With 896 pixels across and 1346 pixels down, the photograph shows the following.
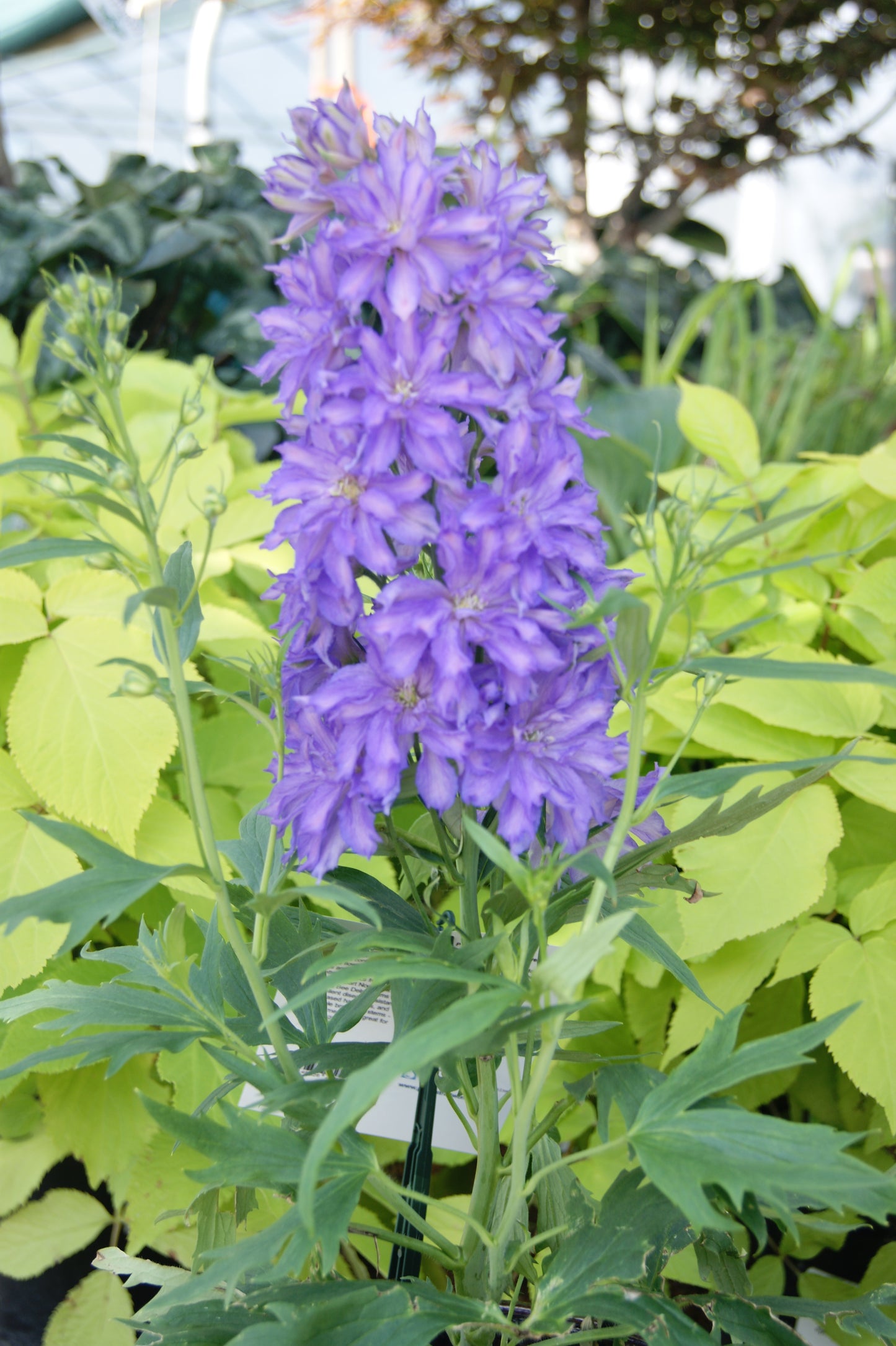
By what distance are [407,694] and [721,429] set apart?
514 millimetres

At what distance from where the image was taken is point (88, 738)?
0.55 m

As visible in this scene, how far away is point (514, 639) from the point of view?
29 centimetres

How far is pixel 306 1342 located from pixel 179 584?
0.24 metres

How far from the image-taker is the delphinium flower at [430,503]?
0.29 metres

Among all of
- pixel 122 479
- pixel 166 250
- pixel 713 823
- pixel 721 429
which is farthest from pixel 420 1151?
pixel 166 250

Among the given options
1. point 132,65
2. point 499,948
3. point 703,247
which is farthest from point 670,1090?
point 132,65

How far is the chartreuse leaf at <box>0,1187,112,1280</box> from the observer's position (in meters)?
0.54

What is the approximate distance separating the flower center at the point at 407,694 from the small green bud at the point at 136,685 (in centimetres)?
7

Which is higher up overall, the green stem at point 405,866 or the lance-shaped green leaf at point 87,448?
the lance-shaped green leaf at point 87,448

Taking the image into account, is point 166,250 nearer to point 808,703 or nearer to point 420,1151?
point 808,703

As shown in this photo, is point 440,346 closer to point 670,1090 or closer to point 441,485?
point 441,485

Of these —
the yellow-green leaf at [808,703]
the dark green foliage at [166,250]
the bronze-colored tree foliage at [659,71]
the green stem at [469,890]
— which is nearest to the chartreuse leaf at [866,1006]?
the yellow-green leaf at [808,703]

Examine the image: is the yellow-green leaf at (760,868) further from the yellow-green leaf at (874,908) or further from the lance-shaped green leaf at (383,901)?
the lance-shaped green leaf at (383,901)

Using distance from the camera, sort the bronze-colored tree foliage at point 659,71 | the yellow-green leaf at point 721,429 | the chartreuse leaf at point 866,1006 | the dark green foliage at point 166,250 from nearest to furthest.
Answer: the chartreuse leaf at point 866,1006 < the yellow-green leaf at point 721,429 < the dark green foliage at point 166,250 < the bronze-colored tree foliage at point 659,71
